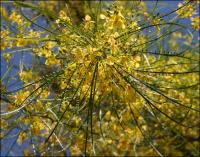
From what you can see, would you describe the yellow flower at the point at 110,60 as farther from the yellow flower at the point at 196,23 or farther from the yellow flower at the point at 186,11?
the yellow flower at the point at 196,23

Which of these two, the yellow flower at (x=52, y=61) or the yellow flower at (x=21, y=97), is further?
the yellow flower at (x=21, y=97)

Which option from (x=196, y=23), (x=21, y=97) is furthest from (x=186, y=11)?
(x=21, y=97)

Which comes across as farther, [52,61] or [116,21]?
[52,61]

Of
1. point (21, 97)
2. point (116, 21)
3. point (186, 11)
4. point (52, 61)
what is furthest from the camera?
point (186, 11)

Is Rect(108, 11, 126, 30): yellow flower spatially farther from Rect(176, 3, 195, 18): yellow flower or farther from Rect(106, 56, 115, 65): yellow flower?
Rect(176, 3, 195, 18): yellow flower

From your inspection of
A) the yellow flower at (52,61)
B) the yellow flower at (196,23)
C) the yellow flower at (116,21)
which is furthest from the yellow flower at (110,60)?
the yellow flower at (196,23)

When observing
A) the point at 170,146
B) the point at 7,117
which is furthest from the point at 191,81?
the point at 7,117

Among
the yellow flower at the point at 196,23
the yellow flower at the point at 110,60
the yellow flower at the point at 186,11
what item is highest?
the yellow flower at the point at 186,11

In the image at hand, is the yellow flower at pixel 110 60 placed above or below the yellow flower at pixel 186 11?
below

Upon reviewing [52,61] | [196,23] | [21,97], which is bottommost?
[21,97]

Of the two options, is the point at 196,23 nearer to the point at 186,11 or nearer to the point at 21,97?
the point at 186,11

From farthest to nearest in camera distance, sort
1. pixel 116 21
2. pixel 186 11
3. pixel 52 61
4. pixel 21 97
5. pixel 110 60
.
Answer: pixel 186 11, pixel 21 97, pixel 52 61, pixel 116 21, pixel 110 60

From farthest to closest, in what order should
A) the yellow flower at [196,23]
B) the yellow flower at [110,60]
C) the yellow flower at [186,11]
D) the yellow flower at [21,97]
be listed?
1. the yellow flower at [196,23]
2. the yellow flower at [186,11]
3. the yellow flower at [21,97]
4. the yellow flower at [110,60]

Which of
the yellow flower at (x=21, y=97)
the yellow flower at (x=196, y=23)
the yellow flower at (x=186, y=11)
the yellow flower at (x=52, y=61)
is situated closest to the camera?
the yellow flower at (x=52, y=61)
